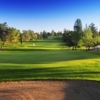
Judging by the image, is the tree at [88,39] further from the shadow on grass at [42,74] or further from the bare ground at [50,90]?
the bare ground at [50,90]

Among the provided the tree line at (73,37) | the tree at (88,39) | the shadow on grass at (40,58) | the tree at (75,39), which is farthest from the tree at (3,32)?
the shadow on grass at (40,58)

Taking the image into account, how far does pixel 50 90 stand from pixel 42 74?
4307 millimetres

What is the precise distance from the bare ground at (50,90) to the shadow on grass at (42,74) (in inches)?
52.7

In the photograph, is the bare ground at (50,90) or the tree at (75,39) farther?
the tree at (75,39)

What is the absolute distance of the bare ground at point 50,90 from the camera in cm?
1073

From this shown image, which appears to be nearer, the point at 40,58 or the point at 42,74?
the point at 42,74

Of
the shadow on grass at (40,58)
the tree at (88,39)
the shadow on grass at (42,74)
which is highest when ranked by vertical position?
the tree at (88,39)

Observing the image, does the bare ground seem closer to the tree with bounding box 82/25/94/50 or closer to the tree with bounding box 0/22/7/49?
the tree with bounding box 82/25/94/50

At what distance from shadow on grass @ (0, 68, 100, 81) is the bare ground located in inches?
52.7

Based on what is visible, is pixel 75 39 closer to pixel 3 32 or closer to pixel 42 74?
pixel 3 32

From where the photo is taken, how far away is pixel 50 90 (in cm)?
1205

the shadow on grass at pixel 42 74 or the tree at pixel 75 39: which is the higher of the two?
the tree at pixel 75 39

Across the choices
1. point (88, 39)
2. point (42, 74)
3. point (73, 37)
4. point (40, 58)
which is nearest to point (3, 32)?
point (73, 37)

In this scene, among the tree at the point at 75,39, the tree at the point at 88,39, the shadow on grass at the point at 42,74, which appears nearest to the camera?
the shadow on grass at the point at 42,74
